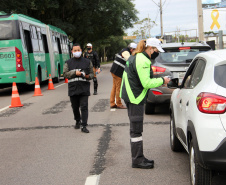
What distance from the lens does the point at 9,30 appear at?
1616 cm

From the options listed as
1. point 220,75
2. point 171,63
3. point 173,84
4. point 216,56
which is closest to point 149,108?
point 171,63

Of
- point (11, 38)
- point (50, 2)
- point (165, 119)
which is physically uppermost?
point (50, 2)

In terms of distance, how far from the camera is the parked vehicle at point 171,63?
8.98 metres

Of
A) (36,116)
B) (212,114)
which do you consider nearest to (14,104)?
(36,116)

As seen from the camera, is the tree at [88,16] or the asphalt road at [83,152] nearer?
the asphalt road at [83,152]

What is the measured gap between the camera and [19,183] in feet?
15.9

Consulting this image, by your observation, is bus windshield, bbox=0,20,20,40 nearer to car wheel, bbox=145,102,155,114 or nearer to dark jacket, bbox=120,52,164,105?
car wheel, bbox=145,102,155,114

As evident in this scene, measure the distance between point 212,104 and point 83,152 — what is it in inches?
117

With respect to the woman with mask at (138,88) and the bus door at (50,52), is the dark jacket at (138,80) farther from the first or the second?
the bus door at (50,52)

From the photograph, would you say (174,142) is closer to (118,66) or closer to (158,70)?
(158,70)

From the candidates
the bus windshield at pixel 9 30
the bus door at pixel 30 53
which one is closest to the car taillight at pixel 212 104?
the bus windshield at pixel 9 30

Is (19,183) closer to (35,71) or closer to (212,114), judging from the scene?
(212,114)

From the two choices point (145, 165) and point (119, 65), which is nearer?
point (145, 165)

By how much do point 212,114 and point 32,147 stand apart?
3.82m
